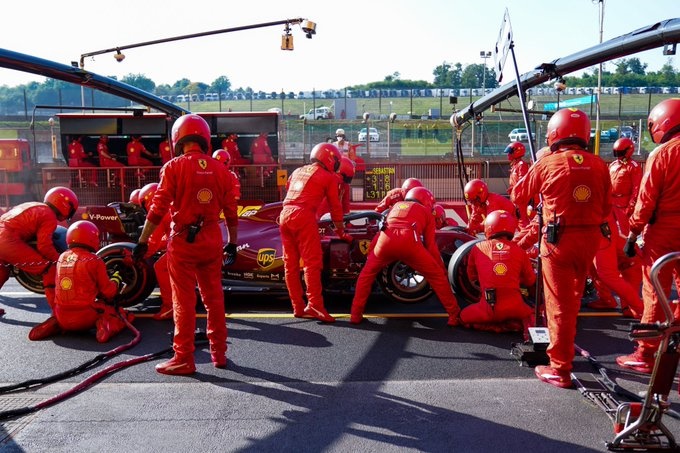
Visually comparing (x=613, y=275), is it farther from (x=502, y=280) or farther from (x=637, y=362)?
(x=637, y=362)

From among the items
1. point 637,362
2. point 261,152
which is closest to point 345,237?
point 637,362

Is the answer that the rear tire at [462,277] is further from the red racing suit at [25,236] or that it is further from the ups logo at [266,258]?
the red racing suit at [25,236]

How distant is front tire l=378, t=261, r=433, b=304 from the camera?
23.7 ft

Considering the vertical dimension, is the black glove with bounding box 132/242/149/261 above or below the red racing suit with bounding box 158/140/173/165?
below

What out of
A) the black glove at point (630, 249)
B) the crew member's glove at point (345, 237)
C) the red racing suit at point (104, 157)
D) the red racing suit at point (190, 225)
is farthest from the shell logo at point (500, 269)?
the red racing suit at point (104, 157)

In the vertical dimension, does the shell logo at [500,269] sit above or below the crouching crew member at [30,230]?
below

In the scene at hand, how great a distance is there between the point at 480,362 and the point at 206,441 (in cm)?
257

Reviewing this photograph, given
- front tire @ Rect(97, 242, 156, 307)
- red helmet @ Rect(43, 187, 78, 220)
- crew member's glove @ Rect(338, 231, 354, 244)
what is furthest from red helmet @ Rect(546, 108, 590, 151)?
red helmet @ Rect(43, 187, 78, 220)

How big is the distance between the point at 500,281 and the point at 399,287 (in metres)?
1.48

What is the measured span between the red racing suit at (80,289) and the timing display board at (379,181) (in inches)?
347

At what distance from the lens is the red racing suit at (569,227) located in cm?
464

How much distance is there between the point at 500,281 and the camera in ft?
19.9

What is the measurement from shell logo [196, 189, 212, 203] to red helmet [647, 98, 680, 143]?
12.2ft

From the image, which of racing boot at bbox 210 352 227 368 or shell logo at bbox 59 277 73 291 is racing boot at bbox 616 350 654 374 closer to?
racing boot at bbox 210 352 227 368
